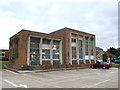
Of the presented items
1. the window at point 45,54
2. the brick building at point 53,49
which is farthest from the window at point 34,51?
A: the window at point 45,54

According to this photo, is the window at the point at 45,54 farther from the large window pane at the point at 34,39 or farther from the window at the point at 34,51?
the large window pane at the point at 34,39

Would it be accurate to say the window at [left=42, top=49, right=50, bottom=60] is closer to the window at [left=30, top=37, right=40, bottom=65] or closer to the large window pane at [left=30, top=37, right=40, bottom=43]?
the window at [left=30, top=37, right=40, bottom=65]

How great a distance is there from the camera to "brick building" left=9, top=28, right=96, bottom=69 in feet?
63.6

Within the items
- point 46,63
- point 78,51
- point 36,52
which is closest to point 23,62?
point 36,52

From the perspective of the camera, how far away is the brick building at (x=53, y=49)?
19375mm

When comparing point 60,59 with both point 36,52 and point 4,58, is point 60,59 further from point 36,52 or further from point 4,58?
point 4,58

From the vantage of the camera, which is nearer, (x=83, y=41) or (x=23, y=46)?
(x=23, y=46)

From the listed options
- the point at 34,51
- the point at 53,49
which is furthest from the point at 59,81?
the point at 53,49

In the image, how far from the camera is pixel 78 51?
26.7 metres

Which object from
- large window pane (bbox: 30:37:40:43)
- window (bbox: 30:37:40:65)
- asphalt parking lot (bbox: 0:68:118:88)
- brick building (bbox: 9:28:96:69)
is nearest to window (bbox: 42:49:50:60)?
brick building (bbox: 9:28:96:69)

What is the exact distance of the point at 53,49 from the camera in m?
23.2

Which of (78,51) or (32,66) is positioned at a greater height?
(78,51)

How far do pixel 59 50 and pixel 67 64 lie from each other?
3330 mm

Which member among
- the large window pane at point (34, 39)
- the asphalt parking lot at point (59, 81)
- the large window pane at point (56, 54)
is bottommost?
the asphalt parking lot at point (59, 81)
